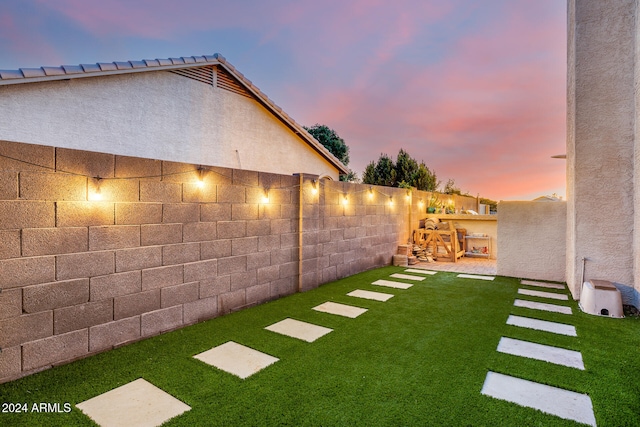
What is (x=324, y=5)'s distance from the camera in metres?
7.94

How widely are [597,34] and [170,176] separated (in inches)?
237

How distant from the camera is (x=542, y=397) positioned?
2.04 metres

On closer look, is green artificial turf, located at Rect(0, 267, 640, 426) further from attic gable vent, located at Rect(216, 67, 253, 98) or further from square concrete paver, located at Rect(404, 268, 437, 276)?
attic gable vent, located at Rect(216, 67, 253, 98)

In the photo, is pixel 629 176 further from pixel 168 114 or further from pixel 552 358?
pixel 168 114

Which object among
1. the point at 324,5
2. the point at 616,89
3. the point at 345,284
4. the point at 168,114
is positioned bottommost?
the point at 345,284

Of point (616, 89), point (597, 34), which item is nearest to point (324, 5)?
point (597, 34)

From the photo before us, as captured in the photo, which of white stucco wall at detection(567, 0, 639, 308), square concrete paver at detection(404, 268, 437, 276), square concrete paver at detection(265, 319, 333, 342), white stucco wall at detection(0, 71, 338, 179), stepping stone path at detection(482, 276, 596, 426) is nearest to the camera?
stepping stone path at detection(482, 276, 596, 426)

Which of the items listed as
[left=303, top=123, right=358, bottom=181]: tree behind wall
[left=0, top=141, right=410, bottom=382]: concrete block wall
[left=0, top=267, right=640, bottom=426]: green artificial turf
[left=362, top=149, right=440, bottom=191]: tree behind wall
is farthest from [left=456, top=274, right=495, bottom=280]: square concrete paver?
[left=303, top=123, right=358, bottom=181]: tree behind wall

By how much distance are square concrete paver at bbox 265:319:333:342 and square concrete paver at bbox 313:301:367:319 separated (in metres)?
0.52

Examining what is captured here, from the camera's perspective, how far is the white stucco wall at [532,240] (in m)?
5.66

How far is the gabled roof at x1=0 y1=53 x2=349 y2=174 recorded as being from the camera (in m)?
4.74

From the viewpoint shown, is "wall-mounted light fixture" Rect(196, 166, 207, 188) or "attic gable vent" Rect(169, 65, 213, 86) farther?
"attic gable vent" Rect(169, 65, 213, 86)

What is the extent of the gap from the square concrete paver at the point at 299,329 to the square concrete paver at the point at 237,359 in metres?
0.50

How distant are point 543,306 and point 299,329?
Answer: 3410 mm
